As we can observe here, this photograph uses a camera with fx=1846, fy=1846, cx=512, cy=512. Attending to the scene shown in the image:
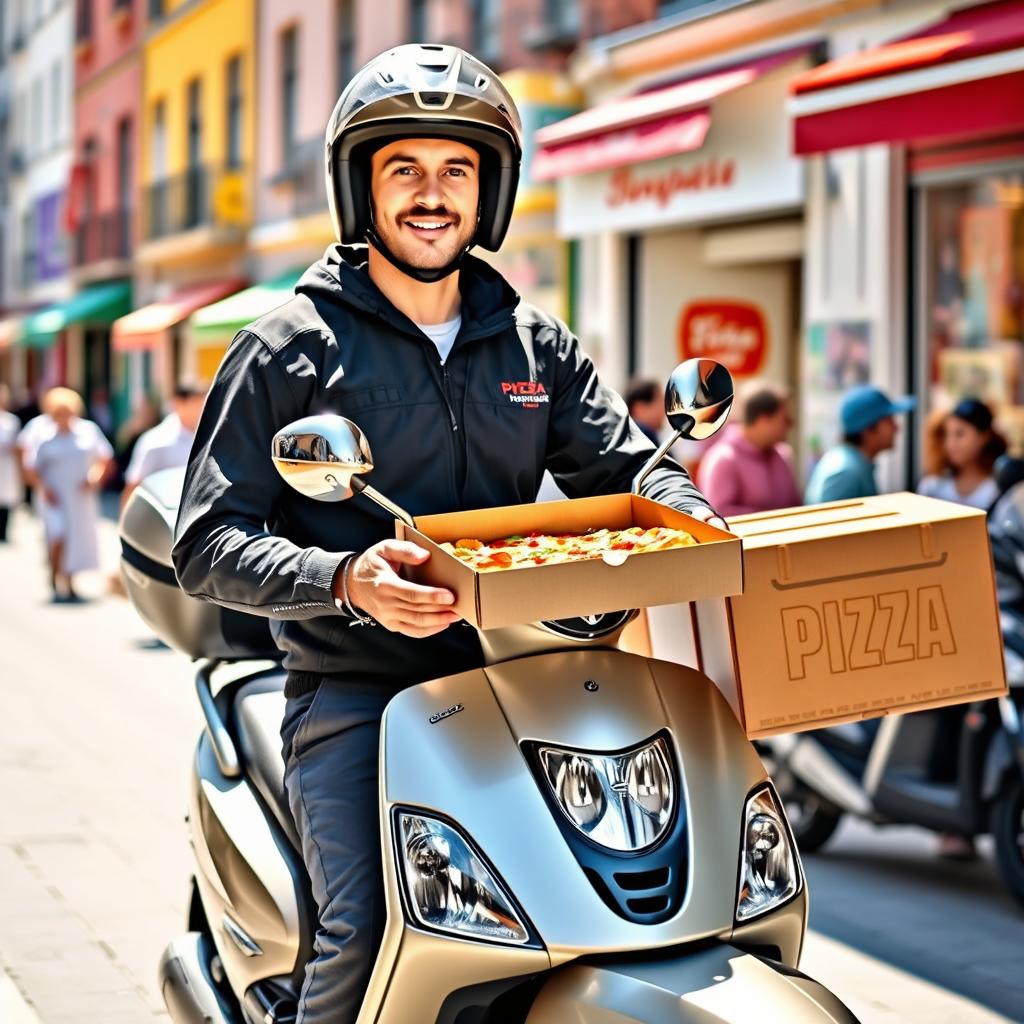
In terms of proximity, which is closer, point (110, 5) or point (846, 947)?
point (846, 947)

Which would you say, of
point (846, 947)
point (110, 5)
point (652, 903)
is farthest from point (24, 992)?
point (110, 5)

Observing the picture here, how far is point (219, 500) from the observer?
2.82 m

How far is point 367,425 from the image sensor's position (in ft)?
9.55

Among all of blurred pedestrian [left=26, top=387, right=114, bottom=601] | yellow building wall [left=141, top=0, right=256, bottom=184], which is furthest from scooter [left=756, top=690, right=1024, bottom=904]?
yellow building wall [left=141, top=0, right=256, bottom=184]

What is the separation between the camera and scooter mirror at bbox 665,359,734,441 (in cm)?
298

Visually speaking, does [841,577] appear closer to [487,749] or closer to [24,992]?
[487,749]

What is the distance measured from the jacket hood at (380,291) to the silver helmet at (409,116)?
0.18 ft

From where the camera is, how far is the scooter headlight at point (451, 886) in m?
2.53

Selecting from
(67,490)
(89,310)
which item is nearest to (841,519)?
(67,490)

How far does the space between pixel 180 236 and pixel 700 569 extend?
27331 millimetres

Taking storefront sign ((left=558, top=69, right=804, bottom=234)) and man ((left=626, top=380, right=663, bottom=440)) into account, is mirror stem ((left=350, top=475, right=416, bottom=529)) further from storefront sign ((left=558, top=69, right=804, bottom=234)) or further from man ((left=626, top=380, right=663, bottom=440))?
storefront sign ((left=558, top=69, right=804, bottom=234))

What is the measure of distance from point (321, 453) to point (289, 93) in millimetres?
23193

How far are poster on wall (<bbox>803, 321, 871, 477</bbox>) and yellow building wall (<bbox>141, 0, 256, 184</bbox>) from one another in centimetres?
1518

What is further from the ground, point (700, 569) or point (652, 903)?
point (700, 569)
